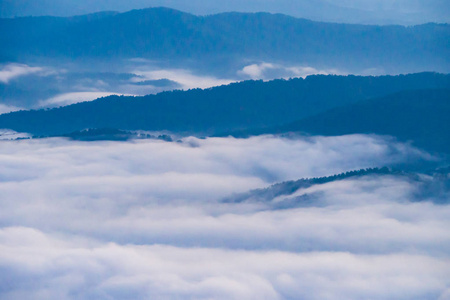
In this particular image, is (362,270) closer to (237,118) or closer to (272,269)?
(272,269)

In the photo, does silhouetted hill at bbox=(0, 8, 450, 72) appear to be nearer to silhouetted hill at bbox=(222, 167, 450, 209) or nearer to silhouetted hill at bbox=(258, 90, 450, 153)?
silhouetted hill at bbox=(258, 90, 450, 153)

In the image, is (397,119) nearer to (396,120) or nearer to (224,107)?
(396,120)

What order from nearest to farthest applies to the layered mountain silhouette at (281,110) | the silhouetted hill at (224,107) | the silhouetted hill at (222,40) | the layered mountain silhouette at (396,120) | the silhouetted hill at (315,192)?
the silhouetted hill at (315,192) → the layered mountain silhouette at (396,120) → the layered mountain silhouette at (281,110) → the silhouetted hill at (224,107) → the silhouetted hill at (222,40)

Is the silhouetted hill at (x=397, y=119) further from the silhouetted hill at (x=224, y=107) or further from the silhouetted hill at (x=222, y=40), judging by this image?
the silhouetted hill at (x=222, y=40)

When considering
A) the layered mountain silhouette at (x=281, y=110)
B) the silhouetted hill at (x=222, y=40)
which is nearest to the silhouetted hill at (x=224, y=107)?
the layered mountain silhouette at (x=281, y=110)

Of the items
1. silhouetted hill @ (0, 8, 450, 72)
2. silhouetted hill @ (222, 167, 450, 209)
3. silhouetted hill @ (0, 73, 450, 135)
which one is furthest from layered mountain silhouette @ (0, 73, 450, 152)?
silhouetted hill @ (0, 8, 450, 72)

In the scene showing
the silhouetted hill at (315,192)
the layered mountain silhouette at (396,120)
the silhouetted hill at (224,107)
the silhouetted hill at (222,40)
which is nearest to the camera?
the silhouetted hill at (315,192)
